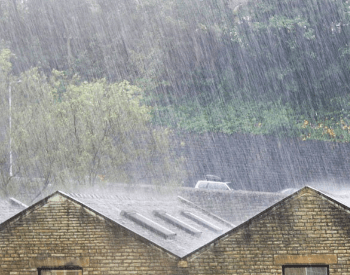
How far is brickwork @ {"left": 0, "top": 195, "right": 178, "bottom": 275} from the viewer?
14461mm

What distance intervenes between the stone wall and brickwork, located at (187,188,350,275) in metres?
24.6

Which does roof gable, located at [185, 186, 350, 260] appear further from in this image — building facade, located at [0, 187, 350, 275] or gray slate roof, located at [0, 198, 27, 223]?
gray slate roof, located at [0, 198, 27, 223]

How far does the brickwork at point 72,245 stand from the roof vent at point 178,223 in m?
3.47

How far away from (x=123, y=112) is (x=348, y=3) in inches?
781

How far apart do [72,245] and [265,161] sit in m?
26.0

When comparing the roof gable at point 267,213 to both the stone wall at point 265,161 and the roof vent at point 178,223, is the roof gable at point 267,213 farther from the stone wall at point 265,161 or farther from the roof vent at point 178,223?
the stone wall at point 265,161

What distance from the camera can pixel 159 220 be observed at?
704 inches

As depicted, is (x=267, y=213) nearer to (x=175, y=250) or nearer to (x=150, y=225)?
(x=175, y=250)

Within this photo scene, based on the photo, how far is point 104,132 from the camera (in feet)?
105

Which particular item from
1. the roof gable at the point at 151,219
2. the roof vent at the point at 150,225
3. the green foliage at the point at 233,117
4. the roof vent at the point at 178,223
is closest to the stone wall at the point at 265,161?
the green foliage at the point at 233,117

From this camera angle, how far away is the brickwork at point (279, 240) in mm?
14055

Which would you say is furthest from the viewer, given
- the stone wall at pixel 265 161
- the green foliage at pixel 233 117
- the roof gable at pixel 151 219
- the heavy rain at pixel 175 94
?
the green foliage at pixel 233 117

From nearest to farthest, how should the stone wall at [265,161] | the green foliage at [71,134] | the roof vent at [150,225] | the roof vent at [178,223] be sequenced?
the roof vent at [150,225] → the roof vent at [178,223] → the green foliage at [71,134] → the stone wall at [265,161]

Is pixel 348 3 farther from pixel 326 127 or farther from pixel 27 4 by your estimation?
pixel 27 4
